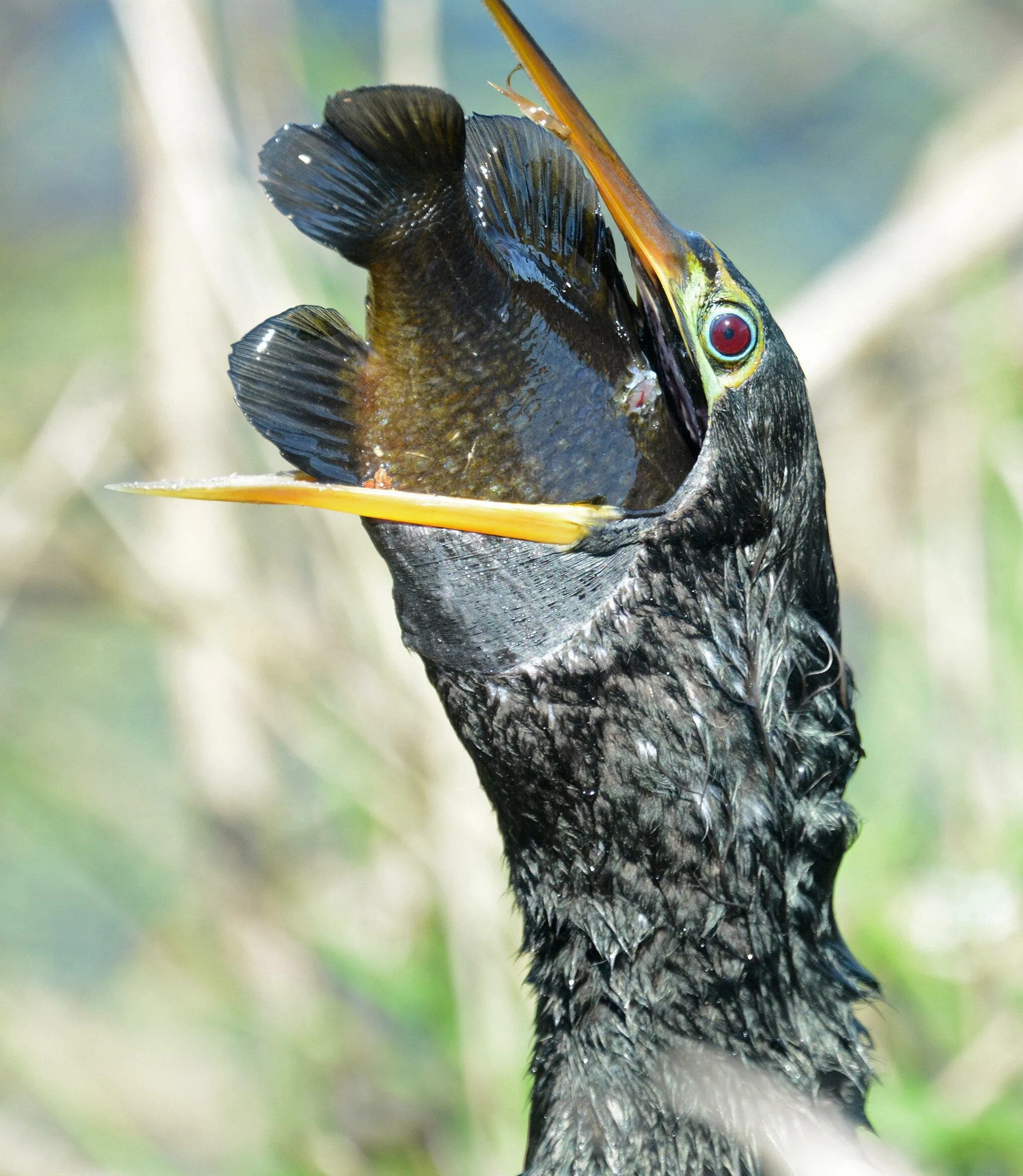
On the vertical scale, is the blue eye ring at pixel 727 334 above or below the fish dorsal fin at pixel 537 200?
below

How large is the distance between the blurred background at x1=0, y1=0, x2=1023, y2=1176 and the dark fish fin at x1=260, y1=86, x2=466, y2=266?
76.4 inches

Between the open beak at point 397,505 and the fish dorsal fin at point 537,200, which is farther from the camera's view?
the fish dorsal fin at point 537,200

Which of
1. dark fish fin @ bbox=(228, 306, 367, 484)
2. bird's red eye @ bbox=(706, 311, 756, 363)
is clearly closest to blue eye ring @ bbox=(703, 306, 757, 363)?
bird's red eye @ bbox=(706, 311, 756, 363)

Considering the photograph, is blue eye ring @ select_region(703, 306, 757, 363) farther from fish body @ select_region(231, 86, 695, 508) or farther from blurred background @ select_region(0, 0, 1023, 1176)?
blurred background @ select_region(0, 0, 1023, 1176)

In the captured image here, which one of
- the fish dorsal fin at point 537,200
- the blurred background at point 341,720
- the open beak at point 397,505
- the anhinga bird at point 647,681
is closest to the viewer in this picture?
the open beak at point 397,505

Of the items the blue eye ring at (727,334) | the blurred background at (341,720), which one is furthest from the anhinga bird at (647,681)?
the blurred background at (341,720)

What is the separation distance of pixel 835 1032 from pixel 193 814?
3.09 m

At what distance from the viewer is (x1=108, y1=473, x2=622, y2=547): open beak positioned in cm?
130

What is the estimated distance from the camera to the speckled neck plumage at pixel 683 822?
58.1 inches

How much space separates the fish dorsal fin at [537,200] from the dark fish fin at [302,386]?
0.81 feet

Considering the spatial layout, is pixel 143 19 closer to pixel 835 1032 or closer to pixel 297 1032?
pixel 297 1032

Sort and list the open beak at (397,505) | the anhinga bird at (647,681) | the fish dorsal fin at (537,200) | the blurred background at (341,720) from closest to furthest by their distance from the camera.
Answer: the open beak at (397,505), the anhinga bird at (647,681), the fish dorsal fin at (537,200), the blurred background at (341,720)

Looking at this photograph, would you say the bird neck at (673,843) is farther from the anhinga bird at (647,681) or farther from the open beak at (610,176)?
the open beak at (610,176)

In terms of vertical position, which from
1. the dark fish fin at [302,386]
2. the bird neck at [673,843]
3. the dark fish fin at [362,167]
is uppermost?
the dark fish fin at [362,167]
